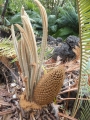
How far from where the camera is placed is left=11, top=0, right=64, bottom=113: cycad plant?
1.22m

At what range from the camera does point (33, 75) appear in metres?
1.26

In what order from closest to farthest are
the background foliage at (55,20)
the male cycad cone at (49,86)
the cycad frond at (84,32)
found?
the male cycad cone at (49,86), the cycad frond at (84,32), the background foliage at (55,20)

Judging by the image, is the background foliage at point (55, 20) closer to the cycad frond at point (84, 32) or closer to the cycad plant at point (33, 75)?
the cycad frond at point (84, 32)

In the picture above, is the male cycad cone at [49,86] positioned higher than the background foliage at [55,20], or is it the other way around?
the background foliage at [55,20]

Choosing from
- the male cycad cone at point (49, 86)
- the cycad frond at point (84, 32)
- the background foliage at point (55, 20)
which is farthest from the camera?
the background foliage at point (55, 20)

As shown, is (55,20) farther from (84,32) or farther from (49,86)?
(49,86)

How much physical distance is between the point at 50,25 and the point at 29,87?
6.48 meters

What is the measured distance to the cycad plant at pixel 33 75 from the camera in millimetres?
1222

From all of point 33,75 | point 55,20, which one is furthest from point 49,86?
point 55,20

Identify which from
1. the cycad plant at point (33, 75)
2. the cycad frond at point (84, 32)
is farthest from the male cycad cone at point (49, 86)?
the cycad frond at point (84, 32)

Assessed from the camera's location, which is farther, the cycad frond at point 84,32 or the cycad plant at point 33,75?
the cycad frond at point 84,32

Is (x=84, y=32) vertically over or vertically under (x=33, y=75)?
over

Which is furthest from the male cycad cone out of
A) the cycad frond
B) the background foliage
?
the background foliage

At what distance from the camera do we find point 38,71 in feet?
4.26
